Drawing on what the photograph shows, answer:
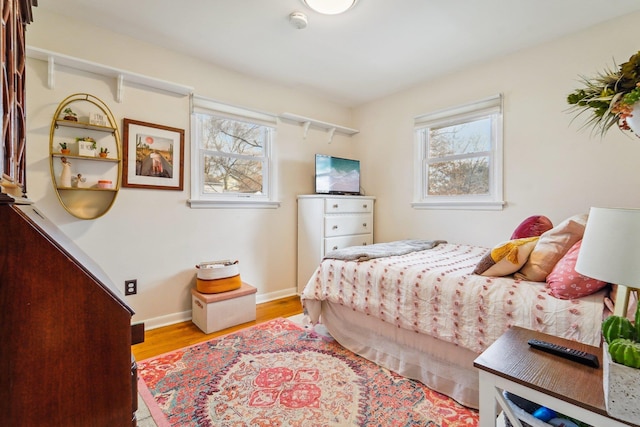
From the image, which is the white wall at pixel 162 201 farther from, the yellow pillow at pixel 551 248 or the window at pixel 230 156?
the yellow pillow at pixel 551 248

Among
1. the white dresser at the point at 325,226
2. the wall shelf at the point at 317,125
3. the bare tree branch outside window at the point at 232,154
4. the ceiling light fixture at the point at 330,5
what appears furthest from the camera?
the wall shelf at the point at 317,125

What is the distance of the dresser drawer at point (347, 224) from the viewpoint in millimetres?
3307

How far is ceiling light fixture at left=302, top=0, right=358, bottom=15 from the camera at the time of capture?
6.55 ft

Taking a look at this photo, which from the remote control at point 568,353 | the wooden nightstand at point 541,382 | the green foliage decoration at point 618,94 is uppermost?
the green foliage decoration at point 618,94

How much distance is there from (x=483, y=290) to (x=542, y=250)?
1.32ft

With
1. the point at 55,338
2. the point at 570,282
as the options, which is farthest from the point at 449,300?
the point at 55,338

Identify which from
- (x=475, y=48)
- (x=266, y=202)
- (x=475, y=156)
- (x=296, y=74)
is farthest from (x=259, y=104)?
(x=475, y=156)

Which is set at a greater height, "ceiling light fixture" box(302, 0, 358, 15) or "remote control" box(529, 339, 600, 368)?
"ceiling light fixture" box(302, 0, 358, 15)

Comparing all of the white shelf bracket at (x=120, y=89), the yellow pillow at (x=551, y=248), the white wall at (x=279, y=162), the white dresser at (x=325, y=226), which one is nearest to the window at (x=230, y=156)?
the white wall at (x=279, y=162)

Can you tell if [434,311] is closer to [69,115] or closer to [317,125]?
[317,125]

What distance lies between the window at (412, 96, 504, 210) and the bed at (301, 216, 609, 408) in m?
0.97

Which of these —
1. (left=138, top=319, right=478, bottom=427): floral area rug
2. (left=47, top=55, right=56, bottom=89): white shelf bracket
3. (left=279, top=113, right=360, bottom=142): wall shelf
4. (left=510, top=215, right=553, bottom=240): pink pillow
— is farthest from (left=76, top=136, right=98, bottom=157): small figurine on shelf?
(left=510, top=215, right=553, bottom=240): pink pillow

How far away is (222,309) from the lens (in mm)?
2582

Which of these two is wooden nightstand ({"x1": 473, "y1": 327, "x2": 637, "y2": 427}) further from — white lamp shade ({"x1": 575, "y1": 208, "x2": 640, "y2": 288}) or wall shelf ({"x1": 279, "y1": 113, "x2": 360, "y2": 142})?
wall shelf ({"x1": 279, "y1": 113, "x2": 360, "y2": 142})
